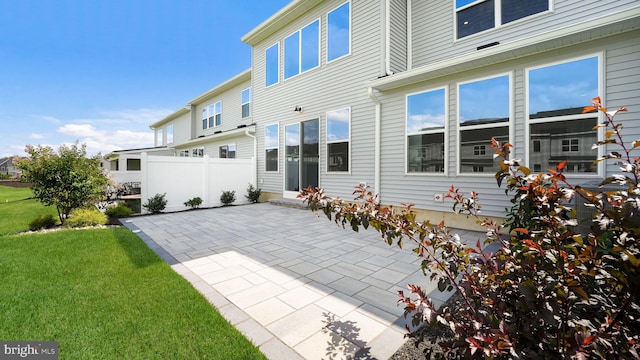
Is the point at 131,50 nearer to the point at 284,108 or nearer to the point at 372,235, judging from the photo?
the point at 284,108

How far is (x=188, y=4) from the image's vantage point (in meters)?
11.0

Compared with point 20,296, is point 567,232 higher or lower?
higher

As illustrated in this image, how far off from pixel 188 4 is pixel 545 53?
40.4 ft

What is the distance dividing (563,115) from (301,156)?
682 centimetres

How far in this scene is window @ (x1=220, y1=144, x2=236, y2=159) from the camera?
12914 mm

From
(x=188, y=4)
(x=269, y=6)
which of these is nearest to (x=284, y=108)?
(x=269, y=6)

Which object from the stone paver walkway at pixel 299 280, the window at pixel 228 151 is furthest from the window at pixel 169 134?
the stone paver walkway at pixel 299 280

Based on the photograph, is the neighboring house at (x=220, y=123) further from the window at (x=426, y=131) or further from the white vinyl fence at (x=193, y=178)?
the window at (x=426, y=131)

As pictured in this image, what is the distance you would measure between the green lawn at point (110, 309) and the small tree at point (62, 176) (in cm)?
255

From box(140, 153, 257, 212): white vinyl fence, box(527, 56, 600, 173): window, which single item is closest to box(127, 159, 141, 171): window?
box(140, 153, 257, 212): white vinyl fence

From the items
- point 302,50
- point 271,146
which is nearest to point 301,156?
point 271,146

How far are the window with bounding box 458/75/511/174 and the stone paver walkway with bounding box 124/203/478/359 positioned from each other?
1536 millimetres

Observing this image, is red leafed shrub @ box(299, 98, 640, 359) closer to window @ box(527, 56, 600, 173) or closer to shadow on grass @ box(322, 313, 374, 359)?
shadow on grass @ box(322, 313, 374, 359)

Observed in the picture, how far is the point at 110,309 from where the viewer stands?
8.35 ft
